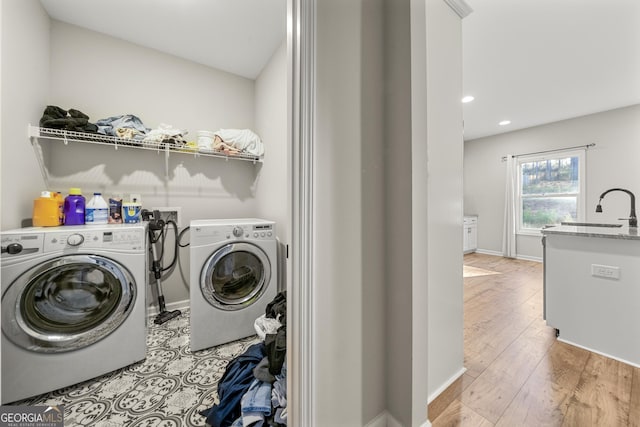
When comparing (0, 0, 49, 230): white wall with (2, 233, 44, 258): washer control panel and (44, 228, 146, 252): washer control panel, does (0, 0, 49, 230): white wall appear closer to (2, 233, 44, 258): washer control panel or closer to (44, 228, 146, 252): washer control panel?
(2, 233, 44, 258): washer control panel

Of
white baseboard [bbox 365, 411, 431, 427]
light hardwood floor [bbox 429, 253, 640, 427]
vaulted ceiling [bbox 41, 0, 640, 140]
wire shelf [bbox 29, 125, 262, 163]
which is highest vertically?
vaulted ceiling [bbox 41, 0, 640, 140]


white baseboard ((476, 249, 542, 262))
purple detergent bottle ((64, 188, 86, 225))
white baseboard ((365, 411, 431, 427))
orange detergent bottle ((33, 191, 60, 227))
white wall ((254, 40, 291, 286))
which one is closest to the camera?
white baseboard ((365, 411, 431, 427))

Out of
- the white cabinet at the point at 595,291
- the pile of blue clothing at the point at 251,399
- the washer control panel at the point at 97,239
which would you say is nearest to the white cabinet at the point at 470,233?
the white cabinet at the point at 595,291

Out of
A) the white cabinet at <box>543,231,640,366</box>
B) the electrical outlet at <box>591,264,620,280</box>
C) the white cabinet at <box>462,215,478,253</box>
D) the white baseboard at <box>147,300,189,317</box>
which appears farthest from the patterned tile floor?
the white cabinet at <box>462,215,478,253</box>

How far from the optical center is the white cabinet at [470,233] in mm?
4918

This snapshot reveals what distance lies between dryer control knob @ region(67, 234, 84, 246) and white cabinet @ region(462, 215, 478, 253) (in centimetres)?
561

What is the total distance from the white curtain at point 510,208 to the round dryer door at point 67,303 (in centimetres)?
577

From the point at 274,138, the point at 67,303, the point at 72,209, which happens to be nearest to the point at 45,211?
the point at 72,209

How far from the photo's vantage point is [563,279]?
70.3 inches

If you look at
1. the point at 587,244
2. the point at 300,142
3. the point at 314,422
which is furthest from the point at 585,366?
the point at 300,142

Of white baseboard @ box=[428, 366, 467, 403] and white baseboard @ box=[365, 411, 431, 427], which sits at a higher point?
white baseboard @ box=[365, 411, 431, 427]

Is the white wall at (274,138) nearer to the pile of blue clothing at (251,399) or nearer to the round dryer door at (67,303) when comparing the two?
the pile of blue clothing at (251,399)

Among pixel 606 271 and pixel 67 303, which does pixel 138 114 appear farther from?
pixel 606 271

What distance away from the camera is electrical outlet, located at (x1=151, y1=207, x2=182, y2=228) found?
227 cm
